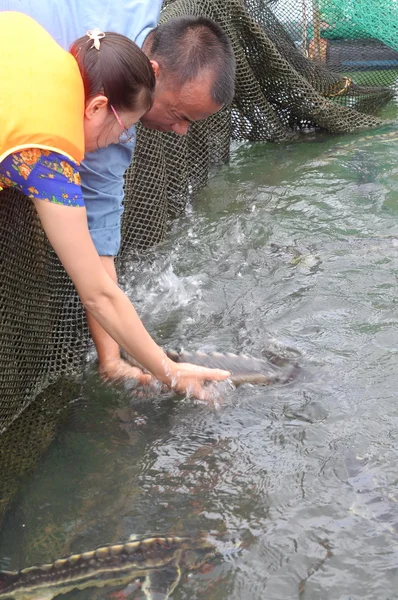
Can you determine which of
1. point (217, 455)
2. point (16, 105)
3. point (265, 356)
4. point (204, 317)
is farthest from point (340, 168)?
point (16, 105)

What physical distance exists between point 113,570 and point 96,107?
1580mm

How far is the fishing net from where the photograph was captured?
3.12 m

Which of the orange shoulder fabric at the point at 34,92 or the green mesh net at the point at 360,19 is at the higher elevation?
the orange shoulder fabric at the point at 34,92

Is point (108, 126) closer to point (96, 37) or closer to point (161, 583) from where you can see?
A: point (96, 37)

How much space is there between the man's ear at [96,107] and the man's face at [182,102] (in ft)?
1.67

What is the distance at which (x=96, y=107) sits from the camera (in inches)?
97.0

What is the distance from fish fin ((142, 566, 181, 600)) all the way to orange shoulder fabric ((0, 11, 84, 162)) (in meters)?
1.44

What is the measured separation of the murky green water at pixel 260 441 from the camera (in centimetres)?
244

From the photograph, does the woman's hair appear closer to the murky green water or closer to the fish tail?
the murky green water

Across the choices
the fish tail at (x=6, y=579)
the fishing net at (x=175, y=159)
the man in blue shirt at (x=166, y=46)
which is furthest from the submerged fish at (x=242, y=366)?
the fish tail at (x=6, y=579)

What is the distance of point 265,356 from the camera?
360cm

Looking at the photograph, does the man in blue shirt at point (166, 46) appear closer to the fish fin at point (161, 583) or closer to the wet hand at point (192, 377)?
the wet hand at point (192, 377)

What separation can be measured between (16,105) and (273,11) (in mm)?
6060

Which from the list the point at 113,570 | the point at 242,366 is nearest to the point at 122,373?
the point at 242,366
